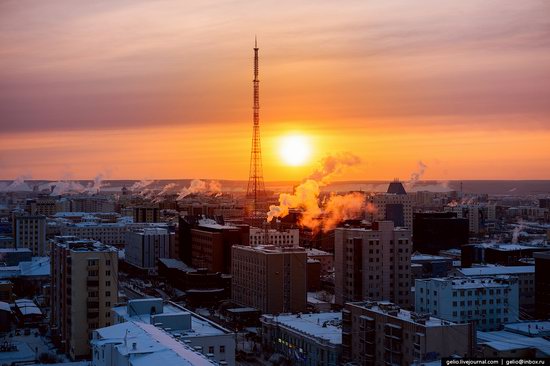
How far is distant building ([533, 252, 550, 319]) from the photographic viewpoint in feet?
119

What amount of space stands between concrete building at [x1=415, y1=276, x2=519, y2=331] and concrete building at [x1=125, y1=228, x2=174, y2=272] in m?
29.3

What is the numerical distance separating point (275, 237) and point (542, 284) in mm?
22365

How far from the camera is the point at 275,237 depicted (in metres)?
56.0

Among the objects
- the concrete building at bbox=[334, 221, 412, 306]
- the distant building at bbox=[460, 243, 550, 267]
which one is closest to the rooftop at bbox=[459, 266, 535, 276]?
the concrete building at bbox=[334, 221, 412, 306]

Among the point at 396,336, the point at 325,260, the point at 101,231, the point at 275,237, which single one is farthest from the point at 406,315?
the point at 101,231

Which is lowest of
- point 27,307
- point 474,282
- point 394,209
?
point 27,307

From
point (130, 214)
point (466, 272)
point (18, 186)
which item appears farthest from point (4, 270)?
point (18, 186)

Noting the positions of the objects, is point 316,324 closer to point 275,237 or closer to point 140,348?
point 140,348

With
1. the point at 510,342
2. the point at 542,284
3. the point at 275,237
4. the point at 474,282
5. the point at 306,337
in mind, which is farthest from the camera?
the point at 275,237

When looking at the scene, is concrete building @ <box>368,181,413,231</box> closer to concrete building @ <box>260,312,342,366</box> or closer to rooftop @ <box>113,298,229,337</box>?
concrete building @ <box>260,312,342,366</box>

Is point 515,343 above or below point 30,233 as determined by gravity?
below

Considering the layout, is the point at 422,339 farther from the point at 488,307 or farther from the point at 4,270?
the point at 4,270

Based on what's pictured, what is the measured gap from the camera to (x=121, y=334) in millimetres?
20781

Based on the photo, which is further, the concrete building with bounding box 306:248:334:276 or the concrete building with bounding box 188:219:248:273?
the concrete building with bounding box 306:248:334:276
